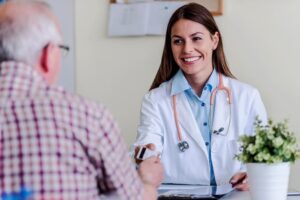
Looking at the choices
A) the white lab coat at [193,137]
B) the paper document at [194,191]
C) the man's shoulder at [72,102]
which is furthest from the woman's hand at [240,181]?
the man's shoulder at [72,102]

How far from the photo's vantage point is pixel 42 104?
3.49 ft

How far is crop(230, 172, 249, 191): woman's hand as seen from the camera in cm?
185

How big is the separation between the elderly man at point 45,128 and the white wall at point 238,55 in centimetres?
180

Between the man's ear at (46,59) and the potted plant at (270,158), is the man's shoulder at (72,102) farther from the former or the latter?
the potted plant at (270,158)

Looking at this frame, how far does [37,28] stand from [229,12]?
6.20 ft

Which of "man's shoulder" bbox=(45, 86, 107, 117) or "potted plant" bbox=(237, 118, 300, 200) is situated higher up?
"man's shoulder" bbox=(45, 86, 107, 117)

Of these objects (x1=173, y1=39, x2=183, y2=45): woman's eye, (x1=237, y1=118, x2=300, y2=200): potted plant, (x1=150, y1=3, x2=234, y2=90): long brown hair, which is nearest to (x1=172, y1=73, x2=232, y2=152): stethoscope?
(x1=150, y1=3, x2=234, y2=90): long brown hair

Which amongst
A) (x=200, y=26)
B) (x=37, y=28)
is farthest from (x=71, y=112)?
(x=200, y=26)

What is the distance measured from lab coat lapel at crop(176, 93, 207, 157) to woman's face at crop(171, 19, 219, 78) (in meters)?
0.13

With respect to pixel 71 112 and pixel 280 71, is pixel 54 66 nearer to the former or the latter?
pixel 71 112

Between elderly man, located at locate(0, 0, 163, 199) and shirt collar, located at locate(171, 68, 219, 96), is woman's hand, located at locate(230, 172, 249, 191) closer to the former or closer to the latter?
shirt collar, located at locate(171, 68, 219, 96)

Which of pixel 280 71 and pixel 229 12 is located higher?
pixel 229 12

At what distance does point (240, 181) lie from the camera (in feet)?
6.14

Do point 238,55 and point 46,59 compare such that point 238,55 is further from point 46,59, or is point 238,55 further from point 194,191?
point 46,59
